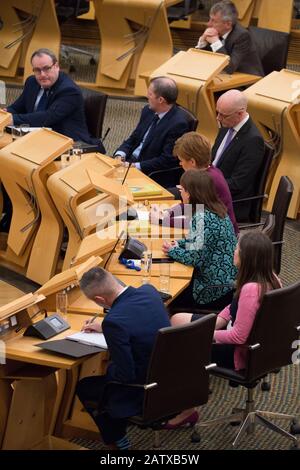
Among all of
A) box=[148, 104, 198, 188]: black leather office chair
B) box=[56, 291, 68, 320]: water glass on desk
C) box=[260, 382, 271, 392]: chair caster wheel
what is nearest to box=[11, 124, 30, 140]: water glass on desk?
box=[148, 104, 198, 188]: black leather office chair

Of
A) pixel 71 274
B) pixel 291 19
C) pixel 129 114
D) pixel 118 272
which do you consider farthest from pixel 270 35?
pixel 71 274

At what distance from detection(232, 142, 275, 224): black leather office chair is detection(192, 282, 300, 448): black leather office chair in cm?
191

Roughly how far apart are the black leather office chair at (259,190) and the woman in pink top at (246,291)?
187cm

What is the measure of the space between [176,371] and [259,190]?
2555 millimetres

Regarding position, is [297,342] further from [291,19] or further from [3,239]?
[291,19]

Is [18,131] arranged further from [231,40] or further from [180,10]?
[180,10]

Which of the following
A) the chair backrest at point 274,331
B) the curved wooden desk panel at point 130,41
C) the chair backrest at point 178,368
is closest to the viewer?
the chair backrest at point 178,368

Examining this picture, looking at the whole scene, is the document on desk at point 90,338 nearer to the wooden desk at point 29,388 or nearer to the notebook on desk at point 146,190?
the wooden desk at point 29,388

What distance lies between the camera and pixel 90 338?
15.4ft

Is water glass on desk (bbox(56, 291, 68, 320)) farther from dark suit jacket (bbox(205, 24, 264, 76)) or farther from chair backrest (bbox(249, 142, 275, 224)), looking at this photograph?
dark suit jacket (bbox(205, 24, 264, 76))

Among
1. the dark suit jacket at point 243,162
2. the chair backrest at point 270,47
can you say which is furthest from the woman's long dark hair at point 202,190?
the chair backrest at point 270,47

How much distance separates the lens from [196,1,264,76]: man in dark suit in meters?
9.05

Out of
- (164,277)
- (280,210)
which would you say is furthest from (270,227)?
(164,277)

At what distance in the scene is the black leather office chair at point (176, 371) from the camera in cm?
442
